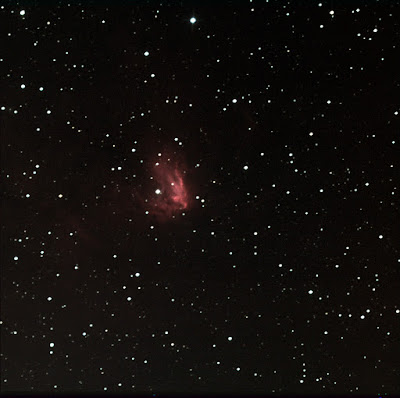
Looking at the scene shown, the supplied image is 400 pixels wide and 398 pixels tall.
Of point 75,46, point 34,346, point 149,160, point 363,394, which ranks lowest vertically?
point 363,394

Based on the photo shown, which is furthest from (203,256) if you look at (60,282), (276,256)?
(60,282)

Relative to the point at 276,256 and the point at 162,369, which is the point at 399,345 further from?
the point at 162,369

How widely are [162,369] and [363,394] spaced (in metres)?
0.26

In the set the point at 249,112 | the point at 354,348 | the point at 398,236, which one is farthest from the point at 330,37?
Result: the point at 354,348

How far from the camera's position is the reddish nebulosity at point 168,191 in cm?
66

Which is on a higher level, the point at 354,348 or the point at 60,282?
the point at 60,282

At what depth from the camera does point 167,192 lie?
0.67 m

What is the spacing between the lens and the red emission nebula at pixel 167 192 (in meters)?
0.67

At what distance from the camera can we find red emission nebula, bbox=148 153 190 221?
0.67 meters

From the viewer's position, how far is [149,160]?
26.3 inches

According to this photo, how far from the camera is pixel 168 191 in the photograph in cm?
67

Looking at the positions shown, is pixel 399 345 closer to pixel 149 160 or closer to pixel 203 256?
pixel 203 256

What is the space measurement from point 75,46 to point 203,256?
1.04 ft

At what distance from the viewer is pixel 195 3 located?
650 millimetres
